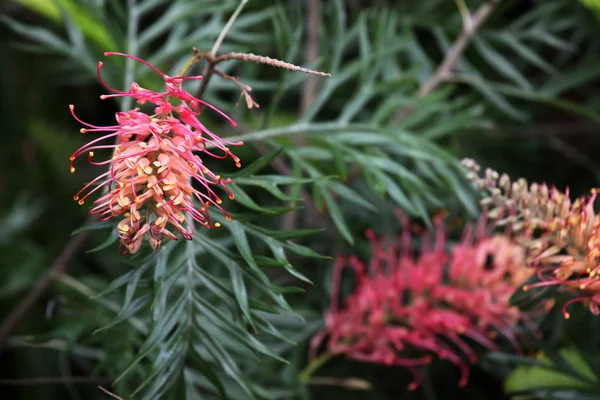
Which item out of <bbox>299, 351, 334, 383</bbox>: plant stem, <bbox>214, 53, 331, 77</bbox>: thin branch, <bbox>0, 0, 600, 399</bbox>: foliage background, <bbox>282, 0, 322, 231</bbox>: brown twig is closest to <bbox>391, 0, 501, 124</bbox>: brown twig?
<bbox>0, 0, 600, 399</bbox>: foliage background

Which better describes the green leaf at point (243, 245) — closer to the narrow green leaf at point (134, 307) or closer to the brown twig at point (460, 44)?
the narrow green leaf at point (134, 307)

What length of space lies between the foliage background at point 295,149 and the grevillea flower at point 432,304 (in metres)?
0.04

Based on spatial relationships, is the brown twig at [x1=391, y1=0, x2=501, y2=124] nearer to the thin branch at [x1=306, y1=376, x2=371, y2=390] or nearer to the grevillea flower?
the grevillea flower

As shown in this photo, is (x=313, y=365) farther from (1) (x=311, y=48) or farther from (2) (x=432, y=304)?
(1) (x=311, y=48)

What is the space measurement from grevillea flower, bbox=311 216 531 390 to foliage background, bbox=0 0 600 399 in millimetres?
43

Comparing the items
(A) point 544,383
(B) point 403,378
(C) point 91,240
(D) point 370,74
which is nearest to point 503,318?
(A) point 544,383

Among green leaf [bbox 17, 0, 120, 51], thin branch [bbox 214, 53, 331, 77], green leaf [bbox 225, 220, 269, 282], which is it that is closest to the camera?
thin branch [bbox 214, 53, 331, 77]

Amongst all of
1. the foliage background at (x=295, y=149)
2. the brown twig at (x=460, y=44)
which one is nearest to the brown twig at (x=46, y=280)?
the foliage background at (x=295, y=149)

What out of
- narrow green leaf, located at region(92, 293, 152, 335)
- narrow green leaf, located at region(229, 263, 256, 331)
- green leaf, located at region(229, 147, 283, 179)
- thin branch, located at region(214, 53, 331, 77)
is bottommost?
narrow green leaf, located at region(92, 293, 152, 335)

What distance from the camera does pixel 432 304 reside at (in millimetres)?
804

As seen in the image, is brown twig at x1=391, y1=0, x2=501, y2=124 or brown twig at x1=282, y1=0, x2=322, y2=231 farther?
brown twig at x1=282, y1=0, x2=322, y2=231

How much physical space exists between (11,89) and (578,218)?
42.0 inches

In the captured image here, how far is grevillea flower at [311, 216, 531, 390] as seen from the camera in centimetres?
76

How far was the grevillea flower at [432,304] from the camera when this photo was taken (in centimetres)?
76
